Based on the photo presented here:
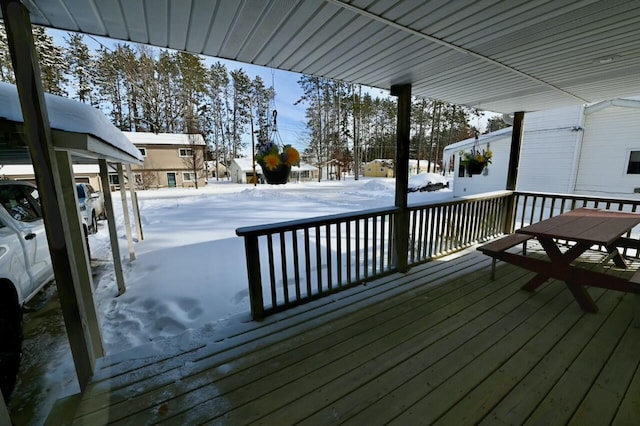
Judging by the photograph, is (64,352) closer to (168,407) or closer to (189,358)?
(189,358)

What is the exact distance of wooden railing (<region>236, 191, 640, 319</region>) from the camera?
7.89 feet

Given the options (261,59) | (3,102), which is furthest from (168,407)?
(261,59)

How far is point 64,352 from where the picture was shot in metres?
2.41

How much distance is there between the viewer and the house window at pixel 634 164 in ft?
22.7

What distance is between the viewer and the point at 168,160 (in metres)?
19.4

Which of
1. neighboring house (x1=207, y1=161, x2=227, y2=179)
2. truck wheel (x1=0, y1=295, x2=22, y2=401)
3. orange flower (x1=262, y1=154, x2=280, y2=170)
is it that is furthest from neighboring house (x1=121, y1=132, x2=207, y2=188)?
A: orange flower (x1=262, y1=154, x2=280, y2=170)

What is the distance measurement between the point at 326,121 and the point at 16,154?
78.7 ft

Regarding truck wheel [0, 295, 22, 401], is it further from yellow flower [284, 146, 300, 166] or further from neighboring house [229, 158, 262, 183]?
neighboring house [229, 158, 262, 183]

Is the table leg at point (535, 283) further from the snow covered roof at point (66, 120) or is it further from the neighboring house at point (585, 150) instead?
the neighboring house at point (585, 150)

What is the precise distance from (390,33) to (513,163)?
421 centimetres

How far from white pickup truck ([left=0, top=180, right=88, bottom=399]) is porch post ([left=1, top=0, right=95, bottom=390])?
0.79 meters

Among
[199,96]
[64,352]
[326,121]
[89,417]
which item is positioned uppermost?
[199,96]

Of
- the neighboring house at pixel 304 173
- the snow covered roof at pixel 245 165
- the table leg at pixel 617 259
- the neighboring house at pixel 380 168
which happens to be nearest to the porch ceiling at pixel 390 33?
the table leg at pixel 617 259

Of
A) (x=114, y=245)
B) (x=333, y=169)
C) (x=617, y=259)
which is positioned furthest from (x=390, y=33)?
(x=333, y=169)
